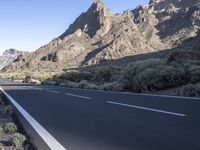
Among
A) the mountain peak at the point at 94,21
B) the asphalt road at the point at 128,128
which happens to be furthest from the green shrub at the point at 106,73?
the mountain peak at the point at 94,21

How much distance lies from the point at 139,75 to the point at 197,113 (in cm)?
1495

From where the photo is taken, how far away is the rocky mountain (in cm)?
14325

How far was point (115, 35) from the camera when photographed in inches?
6043

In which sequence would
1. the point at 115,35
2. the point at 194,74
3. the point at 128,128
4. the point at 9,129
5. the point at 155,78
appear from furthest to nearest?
the point at 115,35 → the point at 155,78 → the point at 194,74 → the point at 9,129 → the point at 128,128

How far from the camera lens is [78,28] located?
7141 inches

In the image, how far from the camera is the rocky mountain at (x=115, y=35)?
14325 centimetres

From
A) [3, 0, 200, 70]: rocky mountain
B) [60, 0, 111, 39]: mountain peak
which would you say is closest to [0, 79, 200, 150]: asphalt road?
[3, 0, 200, 70]: rocky mountain

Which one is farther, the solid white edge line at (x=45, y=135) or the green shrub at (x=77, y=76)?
the green shrub at (x=77, y=76)

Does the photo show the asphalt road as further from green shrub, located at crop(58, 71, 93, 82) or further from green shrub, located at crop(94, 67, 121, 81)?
green shrub, located at crop(58, 71, 93, 82)

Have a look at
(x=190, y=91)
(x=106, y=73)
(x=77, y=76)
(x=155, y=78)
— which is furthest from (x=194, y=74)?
(x=77, y=76)

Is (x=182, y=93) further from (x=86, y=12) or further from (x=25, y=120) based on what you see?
(x=86, y=12)

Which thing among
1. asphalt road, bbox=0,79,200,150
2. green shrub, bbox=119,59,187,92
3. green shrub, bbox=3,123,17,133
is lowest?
green shrub, bbox=3,123,17,133

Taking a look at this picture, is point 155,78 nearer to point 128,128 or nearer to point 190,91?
point 190,91

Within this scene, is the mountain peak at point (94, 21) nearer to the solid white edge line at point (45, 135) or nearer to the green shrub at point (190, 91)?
the green shrub at point (190, 91)
